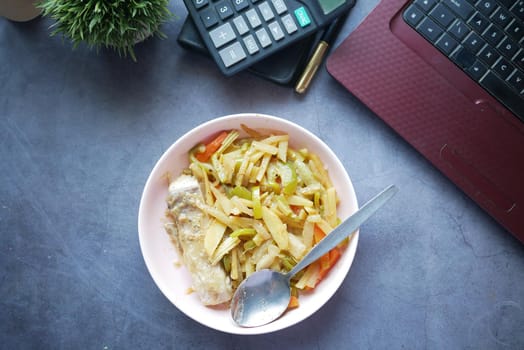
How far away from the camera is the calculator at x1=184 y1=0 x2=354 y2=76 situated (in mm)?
878

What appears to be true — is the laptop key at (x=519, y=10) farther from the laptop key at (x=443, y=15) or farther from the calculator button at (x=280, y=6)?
the calculator button at (x=280, y=6)

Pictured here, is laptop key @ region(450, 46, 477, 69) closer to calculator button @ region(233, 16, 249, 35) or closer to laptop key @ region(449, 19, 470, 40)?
laptop key @ region(449, 19, 470, 40)

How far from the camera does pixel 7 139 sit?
0.99 meters

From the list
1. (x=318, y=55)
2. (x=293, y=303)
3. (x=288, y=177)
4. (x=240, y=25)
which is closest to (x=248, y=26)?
(x=240, y=25)

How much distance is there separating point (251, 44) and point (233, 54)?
35mm

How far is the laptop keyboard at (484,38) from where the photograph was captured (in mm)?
866

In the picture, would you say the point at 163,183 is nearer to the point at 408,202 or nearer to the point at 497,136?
the point at 408,202

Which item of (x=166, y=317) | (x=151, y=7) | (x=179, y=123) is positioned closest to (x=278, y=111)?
(x=179, y=123)

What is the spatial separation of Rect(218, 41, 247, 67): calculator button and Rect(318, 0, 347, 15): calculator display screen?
15cm

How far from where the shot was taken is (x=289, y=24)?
34.6 inches

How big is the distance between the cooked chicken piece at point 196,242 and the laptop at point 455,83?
0.33m

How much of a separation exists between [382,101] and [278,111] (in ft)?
0.62

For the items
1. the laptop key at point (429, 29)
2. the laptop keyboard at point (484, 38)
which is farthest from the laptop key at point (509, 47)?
the laptop key at point (429, 29)

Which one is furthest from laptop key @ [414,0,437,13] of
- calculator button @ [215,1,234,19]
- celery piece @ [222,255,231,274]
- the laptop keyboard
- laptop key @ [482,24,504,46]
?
celery piece @ [222,255,231,274]
